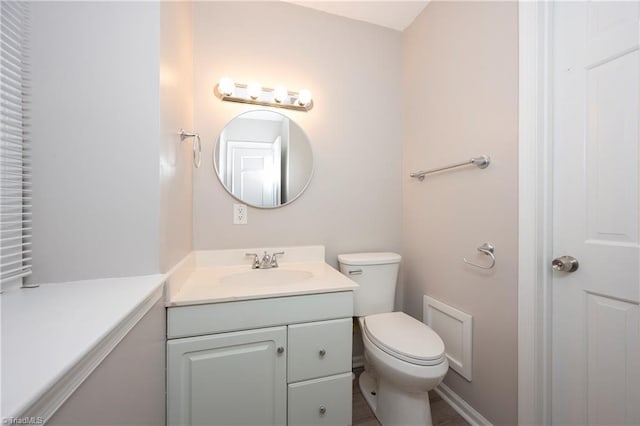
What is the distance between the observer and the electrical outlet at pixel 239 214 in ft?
4.86

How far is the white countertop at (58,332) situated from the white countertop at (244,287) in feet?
0.71

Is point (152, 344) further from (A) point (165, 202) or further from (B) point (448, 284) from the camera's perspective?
(B) point (448, 284)

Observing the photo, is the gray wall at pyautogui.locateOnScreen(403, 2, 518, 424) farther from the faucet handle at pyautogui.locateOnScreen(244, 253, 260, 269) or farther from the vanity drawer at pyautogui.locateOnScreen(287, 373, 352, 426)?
the faucet handle at pyautogui.locateOnScreen(244, 253, 260, 269)

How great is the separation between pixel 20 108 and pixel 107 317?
64cm

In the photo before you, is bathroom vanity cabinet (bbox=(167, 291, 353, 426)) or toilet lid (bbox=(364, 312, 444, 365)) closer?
bathroom vanity cabinet (bbox=(167, 291, 353, 426))

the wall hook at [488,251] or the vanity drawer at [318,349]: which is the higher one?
the wall hook at [488,251]

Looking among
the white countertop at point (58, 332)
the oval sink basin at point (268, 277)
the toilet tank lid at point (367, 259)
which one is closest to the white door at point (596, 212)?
the toilet tank lid at point (367, 259)

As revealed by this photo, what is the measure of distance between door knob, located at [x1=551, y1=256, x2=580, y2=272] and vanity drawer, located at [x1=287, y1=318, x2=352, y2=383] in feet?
2.79

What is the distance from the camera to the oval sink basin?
1347 mm

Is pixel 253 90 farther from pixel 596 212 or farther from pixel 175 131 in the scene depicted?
pixel 596 212

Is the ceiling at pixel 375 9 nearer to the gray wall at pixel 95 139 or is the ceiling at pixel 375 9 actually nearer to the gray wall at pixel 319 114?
the gray wall at pixel 319 114

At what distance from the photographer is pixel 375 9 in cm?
161

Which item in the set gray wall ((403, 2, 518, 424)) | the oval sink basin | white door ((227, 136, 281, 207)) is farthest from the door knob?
white door ((227, 136, 281, 207))

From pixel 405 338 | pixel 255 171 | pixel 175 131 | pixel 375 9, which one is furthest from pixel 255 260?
pixel 375 9
